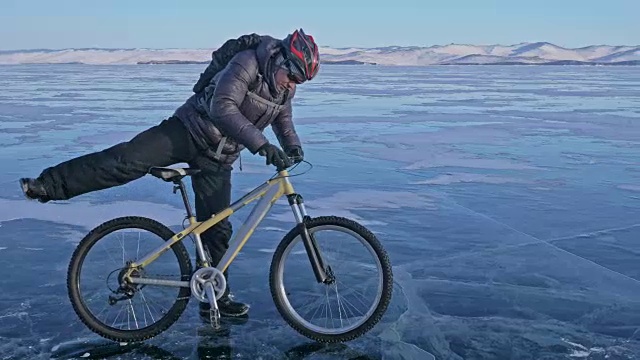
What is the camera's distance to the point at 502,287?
506cm

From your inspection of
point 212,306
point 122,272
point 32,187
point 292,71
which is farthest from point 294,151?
point 32,187

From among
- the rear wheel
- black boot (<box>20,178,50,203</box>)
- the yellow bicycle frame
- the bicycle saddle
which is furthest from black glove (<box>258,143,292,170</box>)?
black boot (<box>20,178,50,203</box>)

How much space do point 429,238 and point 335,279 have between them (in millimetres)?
2203

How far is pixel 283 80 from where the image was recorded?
3945mm

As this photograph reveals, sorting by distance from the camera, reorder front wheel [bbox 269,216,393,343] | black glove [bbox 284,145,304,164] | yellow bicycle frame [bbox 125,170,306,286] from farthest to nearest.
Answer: black glove [bbox 284,145,304,164] → yellow bicycle frame [bbox 125,170,306,286] → front wheel [bbox 269,216,393,343]

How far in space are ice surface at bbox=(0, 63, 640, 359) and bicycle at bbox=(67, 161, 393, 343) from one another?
0.38 feet

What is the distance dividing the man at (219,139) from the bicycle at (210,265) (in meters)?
0.18

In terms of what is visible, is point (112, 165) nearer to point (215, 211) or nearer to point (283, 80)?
point (215, 211)

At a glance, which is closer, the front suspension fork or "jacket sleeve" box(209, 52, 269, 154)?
"jacket sleeve" box(209, 52, 269, 154)

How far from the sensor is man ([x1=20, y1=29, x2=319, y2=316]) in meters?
3.89

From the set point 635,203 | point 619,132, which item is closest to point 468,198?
point 635,203

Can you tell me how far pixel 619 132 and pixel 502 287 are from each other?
10.2 meters

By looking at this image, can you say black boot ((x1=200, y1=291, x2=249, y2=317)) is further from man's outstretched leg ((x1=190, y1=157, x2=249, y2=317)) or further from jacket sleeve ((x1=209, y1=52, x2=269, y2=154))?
jacket sleeve ((x1=209, y1=52, x2=269, y2=154))

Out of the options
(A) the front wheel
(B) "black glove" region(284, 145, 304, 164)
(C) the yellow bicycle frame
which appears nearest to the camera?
(A) the front wheel
